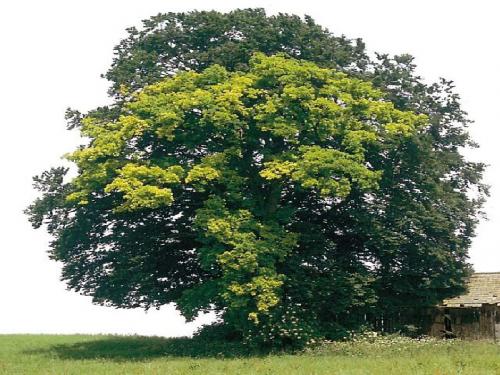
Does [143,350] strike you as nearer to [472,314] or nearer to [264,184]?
[264,184]

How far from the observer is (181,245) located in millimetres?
→ 46125

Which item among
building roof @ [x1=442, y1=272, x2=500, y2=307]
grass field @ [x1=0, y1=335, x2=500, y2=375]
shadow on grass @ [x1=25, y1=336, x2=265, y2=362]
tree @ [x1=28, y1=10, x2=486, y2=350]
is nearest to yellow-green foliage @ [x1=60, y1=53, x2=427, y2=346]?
tree @ [x1=28, y1=10, x2=486, y2=350]

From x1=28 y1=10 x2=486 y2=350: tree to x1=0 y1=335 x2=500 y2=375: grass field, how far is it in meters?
2.61

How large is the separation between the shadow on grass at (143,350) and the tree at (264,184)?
59.1 inches

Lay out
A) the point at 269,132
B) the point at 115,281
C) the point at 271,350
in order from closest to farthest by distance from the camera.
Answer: the point at 271,350
the point at 269,132
the point at 115,281

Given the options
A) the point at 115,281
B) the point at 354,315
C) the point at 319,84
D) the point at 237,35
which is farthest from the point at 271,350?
the point at 237,35

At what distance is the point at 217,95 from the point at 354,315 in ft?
52.3

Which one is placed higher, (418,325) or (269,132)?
(269,132)

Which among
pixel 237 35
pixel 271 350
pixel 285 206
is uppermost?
pixel 237 35

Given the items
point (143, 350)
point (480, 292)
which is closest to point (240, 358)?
point (143, 350)

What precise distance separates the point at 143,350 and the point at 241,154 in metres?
13.7

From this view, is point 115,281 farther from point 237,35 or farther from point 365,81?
point 365,81

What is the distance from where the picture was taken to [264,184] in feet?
143

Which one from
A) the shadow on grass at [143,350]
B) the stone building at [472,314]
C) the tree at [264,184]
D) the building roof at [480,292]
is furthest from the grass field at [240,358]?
the building roof at [480,292]
